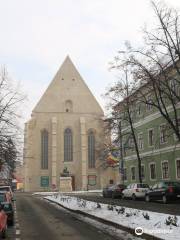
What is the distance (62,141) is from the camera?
79.4 metres

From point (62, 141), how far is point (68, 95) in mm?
11601

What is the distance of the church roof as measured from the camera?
273ft

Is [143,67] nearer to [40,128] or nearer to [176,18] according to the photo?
[176,18]

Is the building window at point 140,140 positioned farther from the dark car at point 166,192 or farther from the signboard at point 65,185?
the signboard at point 65,185

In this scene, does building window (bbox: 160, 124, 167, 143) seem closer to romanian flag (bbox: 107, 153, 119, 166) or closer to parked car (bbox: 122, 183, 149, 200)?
parked car (bbox: 122, 183, 149, 200)

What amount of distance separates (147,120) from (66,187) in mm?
28418

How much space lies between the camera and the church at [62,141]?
251 ft

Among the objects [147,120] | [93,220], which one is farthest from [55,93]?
[93,220]

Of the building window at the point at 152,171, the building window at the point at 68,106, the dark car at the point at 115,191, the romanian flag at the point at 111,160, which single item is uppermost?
the building window at the point at 68,106

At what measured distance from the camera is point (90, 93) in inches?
3413

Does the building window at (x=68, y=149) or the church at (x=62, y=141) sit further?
the building window at (x=68, y=149)

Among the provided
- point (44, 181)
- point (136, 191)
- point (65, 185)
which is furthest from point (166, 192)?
point (44, 181)

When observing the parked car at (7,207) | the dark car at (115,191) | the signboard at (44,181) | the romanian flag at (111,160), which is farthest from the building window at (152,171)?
the signboard at (44,181)

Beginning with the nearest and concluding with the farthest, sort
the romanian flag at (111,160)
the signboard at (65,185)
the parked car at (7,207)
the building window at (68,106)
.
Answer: the parked car at (7,207) < the romanian flag at (111,160) < the signboard at (65,185) < the building window at (68,106)
